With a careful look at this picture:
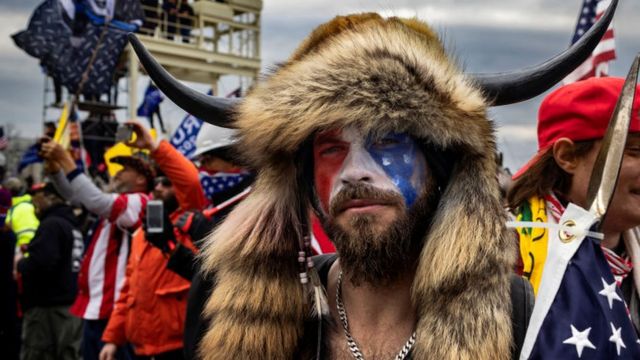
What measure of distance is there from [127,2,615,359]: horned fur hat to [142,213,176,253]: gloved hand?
7.89 feet

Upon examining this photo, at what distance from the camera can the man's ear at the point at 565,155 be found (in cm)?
269

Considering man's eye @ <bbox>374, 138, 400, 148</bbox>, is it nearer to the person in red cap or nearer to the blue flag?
the person in red cap

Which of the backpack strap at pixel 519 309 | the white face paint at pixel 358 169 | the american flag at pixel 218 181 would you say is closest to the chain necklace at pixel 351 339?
the backpack strap at pixel 519 309

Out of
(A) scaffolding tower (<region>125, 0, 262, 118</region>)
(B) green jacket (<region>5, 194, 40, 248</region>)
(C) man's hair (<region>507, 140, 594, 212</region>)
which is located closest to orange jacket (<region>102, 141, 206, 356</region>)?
(C) man's hair (<region>507, 140, 594, 212</region>)

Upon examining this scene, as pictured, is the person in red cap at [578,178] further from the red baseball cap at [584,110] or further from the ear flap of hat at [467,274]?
the ear flap of hat at [467,274]

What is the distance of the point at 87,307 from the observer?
5.53 metres

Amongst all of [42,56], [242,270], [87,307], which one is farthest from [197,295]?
[42,56]

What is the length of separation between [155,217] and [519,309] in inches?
124

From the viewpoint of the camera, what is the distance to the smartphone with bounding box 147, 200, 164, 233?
451cm

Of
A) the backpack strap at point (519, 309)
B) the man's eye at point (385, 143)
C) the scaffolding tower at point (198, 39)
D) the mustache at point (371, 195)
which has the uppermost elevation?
the scaffolding tower at point (198, 39)

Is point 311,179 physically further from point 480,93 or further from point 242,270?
point 480,93

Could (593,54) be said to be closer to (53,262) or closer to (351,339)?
(351,339)

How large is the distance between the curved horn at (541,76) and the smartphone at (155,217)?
2.96 metres

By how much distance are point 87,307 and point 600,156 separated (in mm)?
4773
